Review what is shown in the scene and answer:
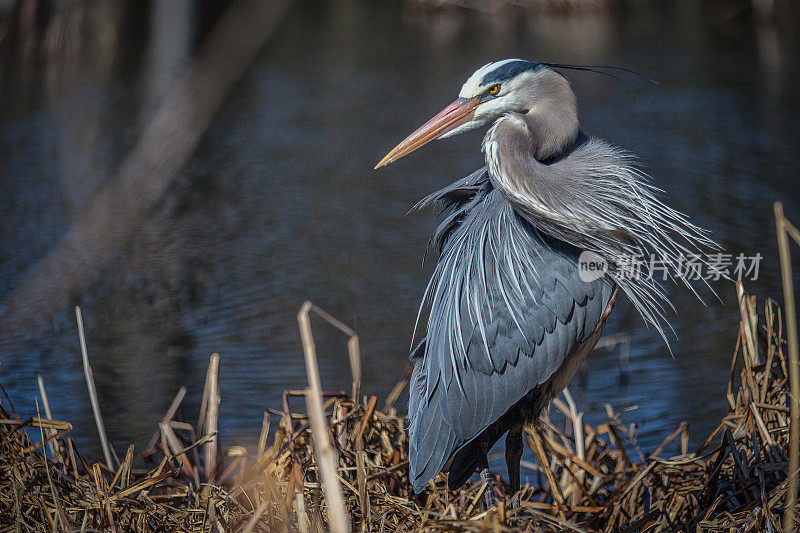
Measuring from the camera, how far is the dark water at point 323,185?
12.7 ft

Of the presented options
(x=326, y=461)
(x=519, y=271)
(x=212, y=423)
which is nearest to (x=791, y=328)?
(x=326, y=461)

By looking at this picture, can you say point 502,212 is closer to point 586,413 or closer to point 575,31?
point 586,413

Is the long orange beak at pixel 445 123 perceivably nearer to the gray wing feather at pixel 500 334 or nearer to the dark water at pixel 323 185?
the gray wing feather at pixel 500 334

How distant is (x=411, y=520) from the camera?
2225mm

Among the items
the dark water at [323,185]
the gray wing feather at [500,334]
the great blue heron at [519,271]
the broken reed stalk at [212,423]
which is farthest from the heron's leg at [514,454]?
the broken reed stalk at [212,423]

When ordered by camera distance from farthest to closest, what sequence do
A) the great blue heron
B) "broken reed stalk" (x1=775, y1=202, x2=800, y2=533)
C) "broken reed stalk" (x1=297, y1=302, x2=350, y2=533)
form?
the great blue heron < "broken reed stalk" (x1=775, y1=202, x2=800, y2=533) < "broken reed stalk" (x1=297, y1=302, x2=350, y2=533)

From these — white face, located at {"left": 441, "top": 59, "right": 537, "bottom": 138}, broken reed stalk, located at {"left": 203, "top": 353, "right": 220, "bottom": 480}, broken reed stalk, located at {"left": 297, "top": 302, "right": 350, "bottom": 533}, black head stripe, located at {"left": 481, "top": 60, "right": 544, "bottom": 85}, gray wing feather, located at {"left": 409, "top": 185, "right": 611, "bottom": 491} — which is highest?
black head stripe, located at {"left": 481, "top": 60, "right": 544, "bottom": 85}

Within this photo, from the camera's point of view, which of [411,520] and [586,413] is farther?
[586,413]

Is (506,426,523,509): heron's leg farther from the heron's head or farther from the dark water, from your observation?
the heron's head

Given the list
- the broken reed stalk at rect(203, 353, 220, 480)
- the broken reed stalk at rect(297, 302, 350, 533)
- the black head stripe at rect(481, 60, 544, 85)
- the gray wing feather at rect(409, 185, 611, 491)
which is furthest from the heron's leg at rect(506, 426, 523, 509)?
the broken reed stalk at rect(297, 302, 350, 533)

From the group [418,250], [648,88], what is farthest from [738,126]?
[418,250]

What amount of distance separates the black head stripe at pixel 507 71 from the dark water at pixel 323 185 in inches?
45.6

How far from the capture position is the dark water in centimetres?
387

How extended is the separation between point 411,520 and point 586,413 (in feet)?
4.90
